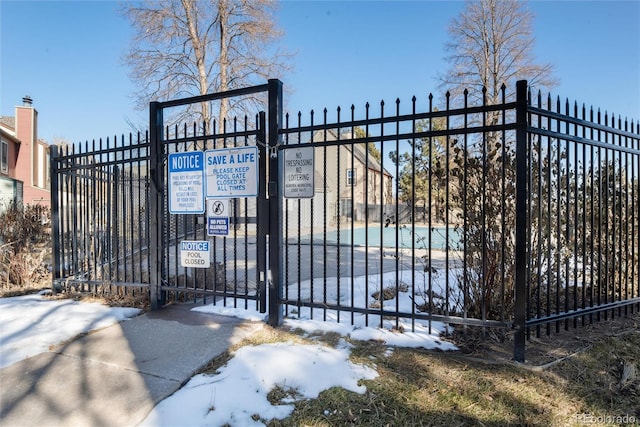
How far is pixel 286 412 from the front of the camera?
2.46 meters

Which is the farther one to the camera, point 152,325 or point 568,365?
point 152,325

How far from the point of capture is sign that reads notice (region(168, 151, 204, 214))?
14.6ft

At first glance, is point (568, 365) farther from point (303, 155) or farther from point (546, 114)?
point (303, 155)

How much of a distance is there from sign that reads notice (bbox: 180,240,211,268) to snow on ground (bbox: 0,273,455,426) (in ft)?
2.00

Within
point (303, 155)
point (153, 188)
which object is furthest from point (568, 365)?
point (153, 188)

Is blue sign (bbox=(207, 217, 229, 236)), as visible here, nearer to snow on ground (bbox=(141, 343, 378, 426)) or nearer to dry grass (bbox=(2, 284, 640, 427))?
dry grass (bbox=(2, 284, 640, 427))

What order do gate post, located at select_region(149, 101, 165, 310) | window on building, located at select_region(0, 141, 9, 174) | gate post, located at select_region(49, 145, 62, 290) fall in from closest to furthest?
gate post, located at select_region(149, 101, 165, 310), gate post, located at select_region(49, 145, 62, 290), window on building, located at select_region(0, 141, 9, 174)

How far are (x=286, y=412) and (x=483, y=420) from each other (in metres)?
1.25

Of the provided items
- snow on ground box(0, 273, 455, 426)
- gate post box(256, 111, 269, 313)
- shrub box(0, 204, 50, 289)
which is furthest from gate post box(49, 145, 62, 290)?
gate post box(256, 111, 269, 313)

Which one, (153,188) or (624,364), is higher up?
(153,188)

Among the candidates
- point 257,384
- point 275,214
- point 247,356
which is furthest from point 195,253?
point 257,384

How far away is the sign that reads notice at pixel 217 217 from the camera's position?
4.30 m

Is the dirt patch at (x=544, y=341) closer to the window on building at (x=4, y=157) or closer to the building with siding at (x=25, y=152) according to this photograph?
the building with siding at (x=25, y=152)

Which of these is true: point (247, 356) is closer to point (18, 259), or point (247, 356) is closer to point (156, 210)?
point (156, 210)
